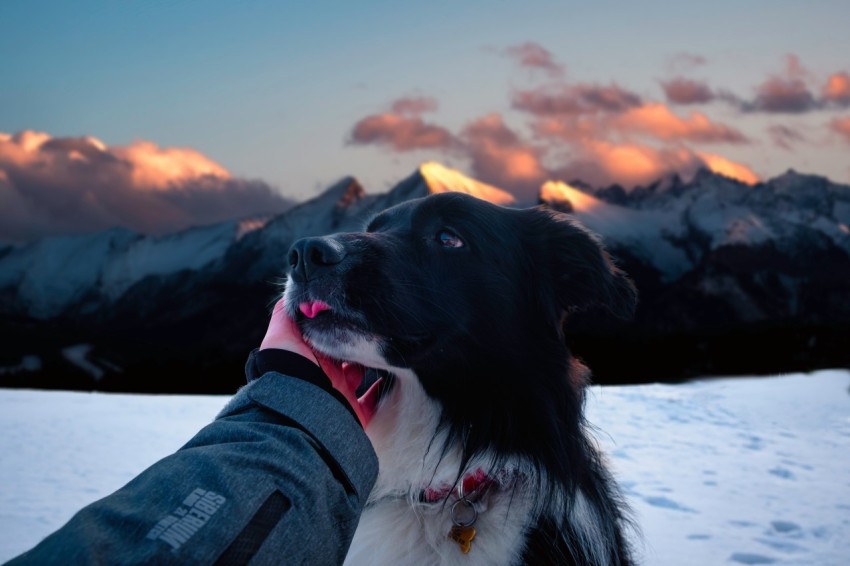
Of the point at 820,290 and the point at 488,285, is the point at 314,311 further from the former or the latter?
the point at 820,290

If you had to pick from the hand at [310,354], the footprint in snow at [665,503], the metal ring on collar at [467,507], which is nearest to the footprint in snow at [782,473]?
the footprint in snow at [665,503]

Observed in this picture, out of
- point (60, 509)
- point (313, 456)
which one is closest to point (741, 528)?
point (313, 456)

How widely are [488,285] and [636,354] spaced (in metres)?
42.9

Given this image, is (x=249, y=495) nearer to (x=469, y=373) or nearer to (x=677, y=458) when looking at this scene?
(x=469, y=373)

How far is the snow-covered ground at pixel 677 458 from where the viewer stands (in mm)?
5066

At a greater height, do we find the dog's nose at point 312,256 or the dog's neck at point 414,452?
the dog's nose at point 312,256

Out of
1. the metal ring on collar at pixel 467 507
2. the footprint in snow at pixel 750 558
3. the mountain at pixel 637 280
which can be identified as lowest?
the mountain at pixel 637 280

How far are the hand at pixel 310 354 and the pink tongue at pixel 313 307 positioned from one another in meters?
0.09

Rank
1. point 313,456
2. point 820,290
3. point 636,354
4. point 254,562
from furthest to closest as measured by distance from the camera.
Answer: point 820,290, point 636,354, point 313,456, point 254,562

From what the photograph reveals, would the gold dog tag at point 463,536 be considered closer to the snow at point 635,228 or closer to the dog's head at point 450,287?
the dog's head at point 450,287

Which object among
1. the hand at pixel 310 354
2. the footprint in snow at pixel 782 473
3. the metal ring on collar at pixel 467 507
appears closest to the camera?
the hand at pixel 310 354

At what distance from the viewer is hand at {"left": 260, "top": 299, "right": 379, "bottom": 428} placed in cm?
209

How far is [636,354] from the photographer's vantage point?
4356 cm

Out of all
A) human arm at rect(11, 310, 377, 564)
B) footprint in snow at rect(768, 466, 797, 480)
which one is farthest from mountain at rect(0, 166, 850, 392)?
human arm at rect(11, 310, 377, 564)
